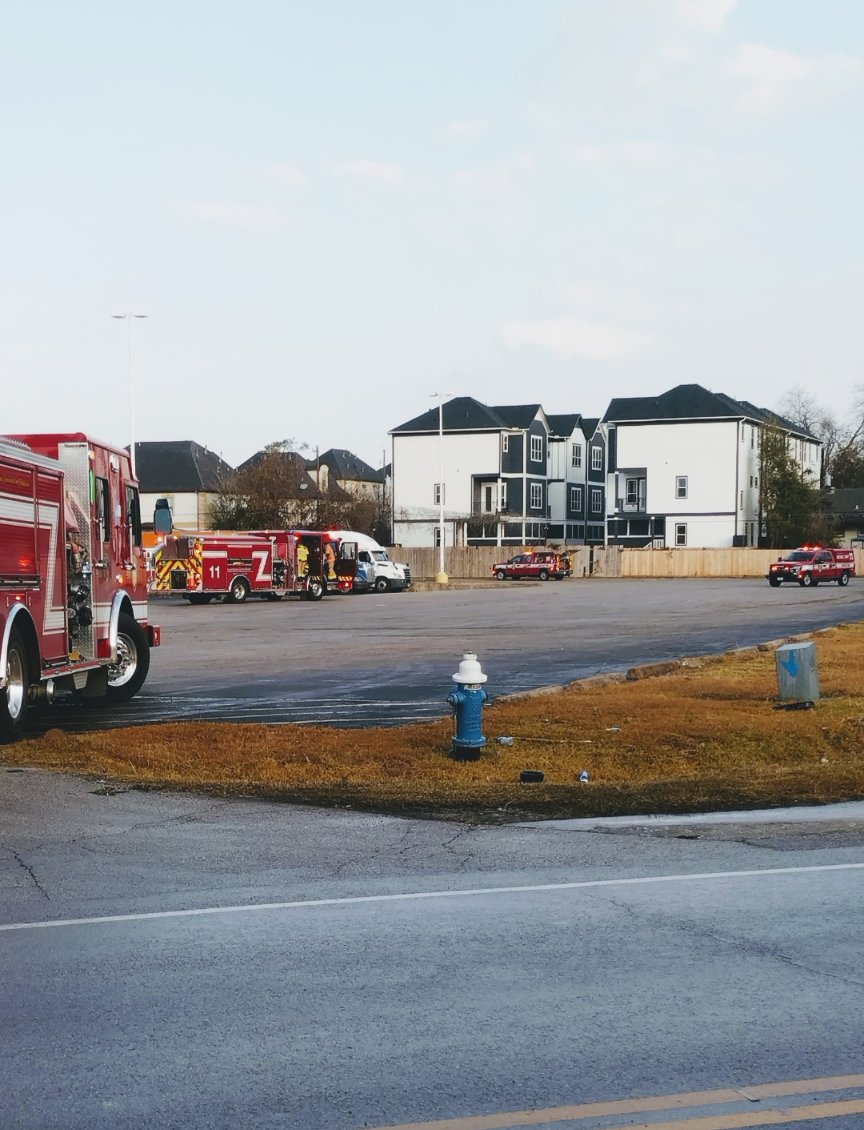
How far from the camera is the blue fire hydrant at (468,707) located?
1300 cm

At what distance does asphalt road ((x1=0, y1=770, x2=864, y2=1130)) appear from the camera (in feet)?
15.8

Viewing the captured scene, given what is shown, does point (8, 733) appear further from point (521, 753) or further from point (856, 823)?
point (856, 823)

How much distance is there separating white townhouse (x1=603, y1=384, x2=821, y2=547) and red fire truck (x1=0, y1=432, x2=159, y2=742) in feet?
265

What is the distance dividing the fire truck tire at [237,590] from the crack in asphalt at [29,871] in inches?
1648

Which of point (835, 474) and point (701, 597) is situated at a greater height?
point (835, 474)

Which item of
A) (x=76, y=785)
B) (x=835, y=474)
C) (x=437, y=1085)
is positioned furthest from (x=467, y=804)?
(x=835, y=474)

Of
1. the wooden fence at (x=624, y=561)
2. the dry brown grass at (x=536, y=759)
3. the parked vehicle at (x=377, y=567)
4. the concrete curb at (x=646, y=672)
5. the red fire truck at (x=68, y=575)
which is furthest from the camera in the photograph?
the wooden fence at (x=624, y=561)

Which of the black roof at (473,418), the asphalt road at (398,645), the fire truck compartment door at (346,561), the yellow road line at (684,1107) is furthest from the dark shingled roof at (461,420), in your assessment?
the yellow road line at (684,1107)

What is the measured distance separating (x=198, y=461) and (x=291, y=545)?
5995 centimetres

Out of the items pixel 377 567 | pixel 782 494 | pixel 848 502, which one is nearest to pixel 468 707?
pixel 377 567

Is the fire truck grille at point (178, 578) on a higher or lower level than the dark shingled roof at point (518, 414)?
lower

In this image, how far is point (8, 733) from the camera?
14.4m

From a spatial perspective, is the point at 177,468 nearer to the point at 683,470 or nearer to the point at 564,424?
the point at 564,424

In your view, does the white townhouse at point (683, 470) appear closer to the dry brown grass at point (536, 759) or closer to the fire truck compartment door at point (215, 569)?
the fire truck compartment door at point (215, 569)
